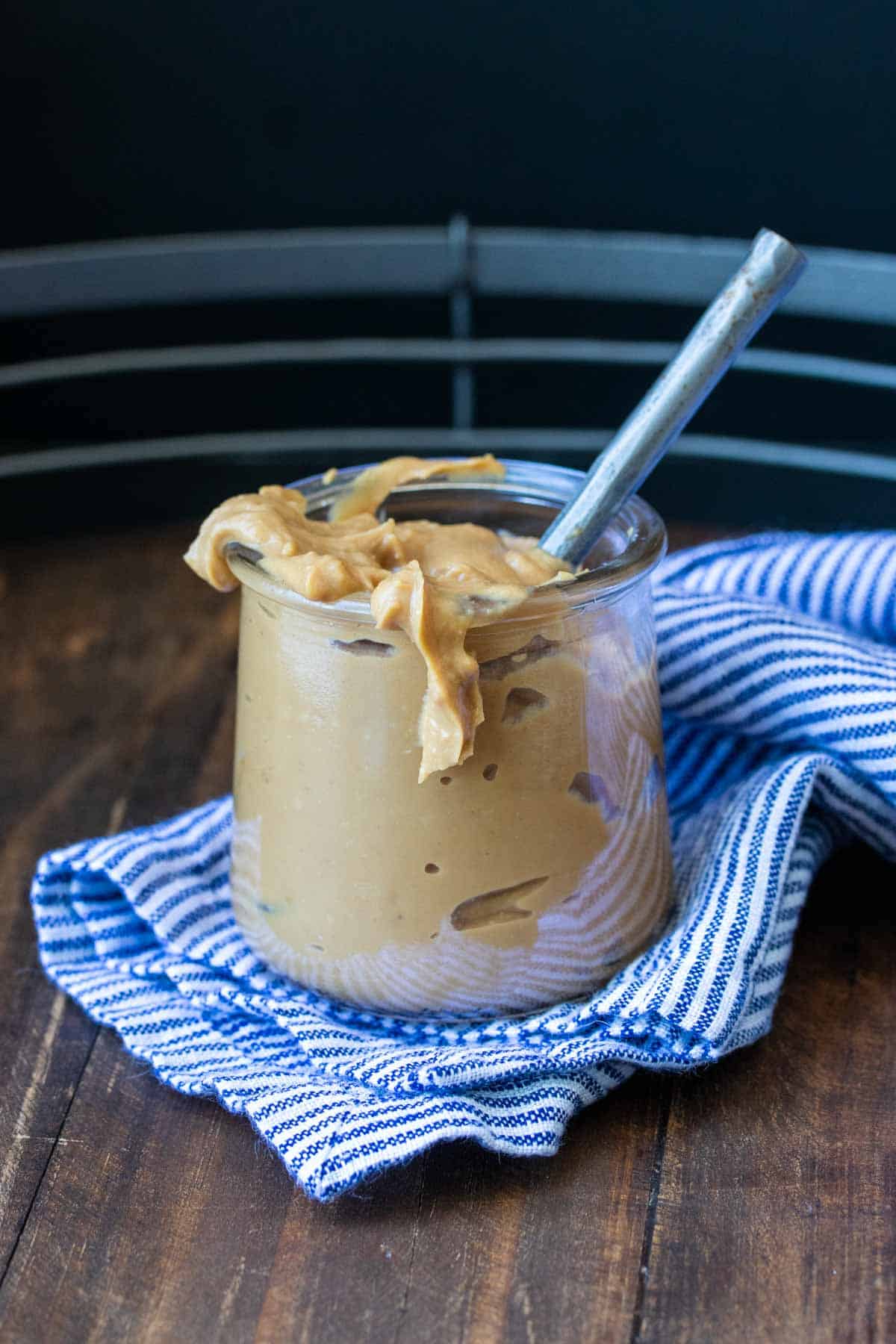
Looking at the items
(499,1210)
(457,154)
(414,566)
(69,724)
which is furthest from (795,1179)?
(457,154)

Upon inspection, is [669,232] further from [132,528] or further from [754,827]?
[754,827]

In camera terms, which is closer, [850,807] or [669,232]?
[850,807]

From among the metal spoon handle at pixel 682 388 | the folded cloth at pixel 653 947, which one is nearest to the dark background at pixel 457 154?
the folded cloth at pixel 653 947

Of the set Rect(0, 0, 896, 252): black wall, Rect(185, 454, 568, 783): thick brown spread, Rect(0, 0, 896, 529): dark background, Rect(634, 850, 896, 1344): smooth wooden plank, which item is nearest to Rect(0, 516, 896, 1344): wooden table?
Rect(634, 850, 896, 1344): smooth wooden plank

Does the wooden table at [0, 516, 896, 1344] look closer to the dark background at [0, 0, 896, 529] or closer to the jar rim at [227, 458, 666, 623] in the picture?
the jar rim at [227, 458, 666, 623]

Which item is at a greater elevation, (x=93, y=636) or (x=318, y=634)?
(x=318, y=634)

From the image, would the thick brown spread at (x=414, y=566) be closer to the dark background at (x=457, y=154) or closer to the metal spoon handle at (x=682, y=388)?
the metal spoon handle at (x=682, y=388)

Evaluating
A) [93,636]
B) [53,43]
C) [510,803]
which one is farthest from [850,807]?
[53,43]
